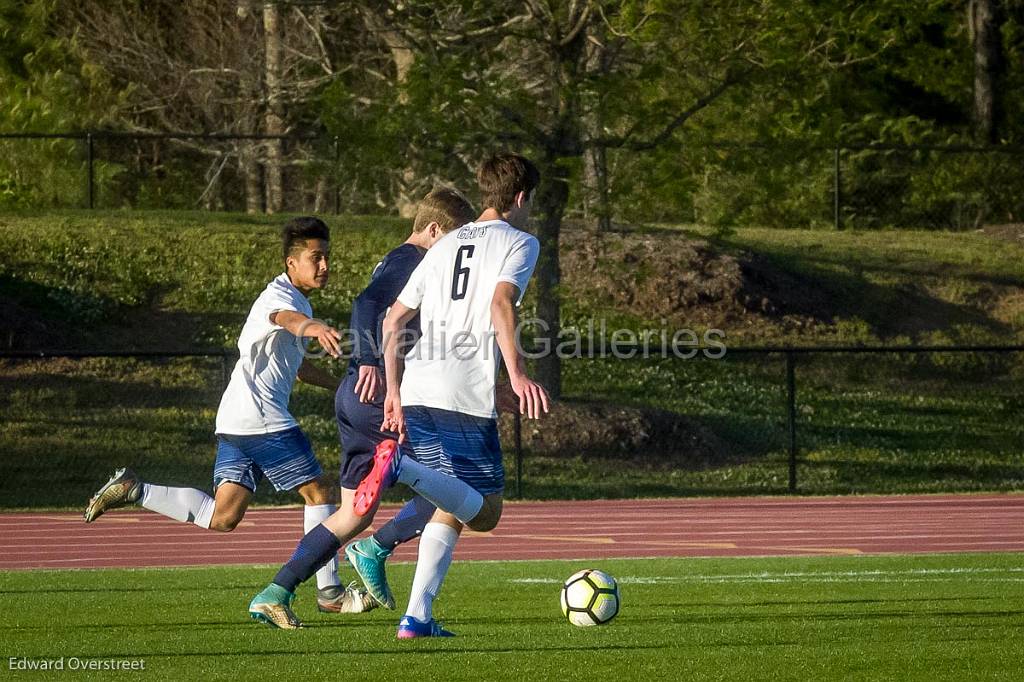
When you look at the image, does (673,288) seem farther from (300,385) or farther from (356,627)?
(356,627)

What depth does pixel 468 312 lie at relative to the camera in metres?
7.70

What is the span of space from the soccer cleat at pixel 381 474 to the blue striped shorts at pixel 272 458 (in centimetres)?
148

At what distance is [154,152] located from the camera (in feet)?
110

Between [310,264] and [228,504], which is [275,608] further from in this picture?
[310,264]

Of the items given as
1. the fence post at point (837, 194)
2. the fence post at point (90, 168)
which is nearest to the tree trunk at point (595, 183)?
the fence post at point (837, 194)

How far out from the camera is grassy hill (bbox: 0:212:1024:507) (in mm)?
20031

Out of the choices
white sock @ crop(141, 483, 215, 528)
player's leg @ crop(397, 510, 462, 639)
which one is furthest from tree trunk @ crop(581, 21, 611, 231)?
player's leg @ crop(397, 510, 462, 639)

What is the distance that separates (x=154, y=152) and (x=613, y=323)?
1431 centimetres

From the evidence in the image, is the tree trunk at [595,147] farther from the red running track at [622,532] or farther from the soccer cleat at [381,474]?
the soccer cleat at [381,474]

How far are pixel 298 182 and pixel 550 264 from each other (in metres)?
15.1

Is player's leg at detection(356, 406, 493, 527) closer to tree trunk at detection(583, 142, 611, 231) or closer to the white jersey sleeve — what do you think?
the white jersey sleeve

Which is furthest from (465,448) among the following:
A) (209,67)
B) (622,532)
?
(209,67)

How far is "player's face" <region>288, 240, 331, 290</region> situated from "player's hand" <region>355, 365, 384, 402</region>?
27.0 inches

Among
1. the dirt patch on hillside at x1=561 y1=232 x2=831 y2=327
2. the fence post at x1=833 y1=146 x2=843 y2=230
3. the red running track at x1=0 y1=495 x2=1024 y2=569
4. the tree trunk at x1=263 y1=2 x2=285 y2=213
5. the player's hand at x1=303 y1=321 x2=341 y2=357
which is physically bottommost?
the red running track at x1=0 y1=495 x2=1024 y2=569
